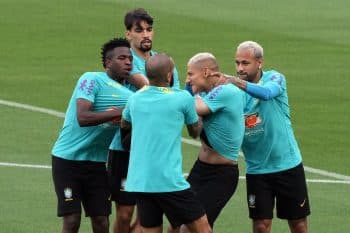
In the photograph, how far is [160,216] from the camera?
41.6 ft

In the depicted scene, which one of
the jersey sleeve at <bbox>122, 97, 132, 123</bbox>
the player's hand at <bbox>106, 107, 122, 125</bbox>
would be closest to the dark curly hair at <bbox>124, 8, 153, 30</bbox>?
the player's hand at <bbox>106, 107, 122, 125</bbox>

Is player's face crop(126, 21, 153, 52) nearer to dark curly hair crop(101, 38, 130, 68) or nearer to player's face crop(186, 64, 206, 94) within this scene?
dark curly hair crop(101, 38, 130, 68)

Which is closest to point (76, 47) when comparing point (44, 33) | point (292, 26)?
point (44, 33)

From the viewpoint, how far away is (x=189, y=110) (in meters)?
12.4

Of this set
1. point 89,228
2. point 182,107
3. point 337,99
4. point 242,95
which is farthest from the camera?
point 337,99

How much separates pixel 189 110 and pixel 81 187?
1.93 metres

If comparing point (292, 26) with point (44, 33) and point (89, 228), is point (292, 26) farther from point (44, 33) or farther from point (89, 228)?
Answer: point (89, 228)

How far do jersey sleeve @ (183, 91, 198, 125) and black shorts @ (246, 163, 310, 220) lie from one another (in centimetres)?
171

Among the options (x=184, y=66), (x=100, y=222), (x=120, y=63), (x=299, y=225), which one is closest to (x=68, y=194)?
(x=100, y=222)

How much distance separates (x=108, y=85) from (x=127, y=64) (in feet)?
0.88

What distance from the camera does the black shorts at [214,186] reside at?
43.6ft

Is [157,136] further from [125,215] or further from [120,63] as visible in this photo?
[125,215]

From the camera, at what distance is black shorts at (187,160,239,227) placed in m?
Result: 13.3

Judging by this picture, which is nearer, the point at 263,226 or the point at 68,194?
the point at 68,194
